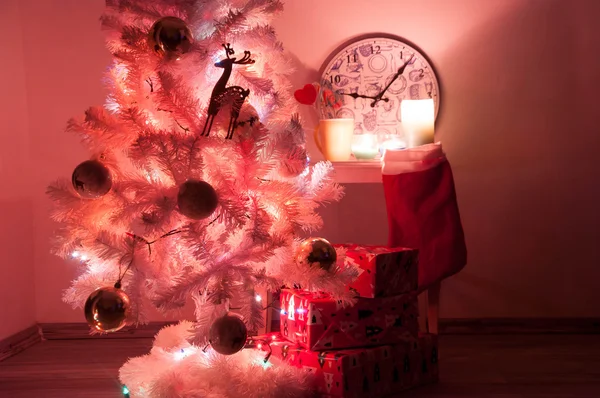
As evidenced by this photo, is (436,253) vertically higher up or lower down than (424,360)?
higher up

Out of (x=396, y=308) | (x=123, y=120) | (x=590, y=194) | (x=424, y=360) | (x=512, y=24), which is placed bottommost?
(x=424, y=360)

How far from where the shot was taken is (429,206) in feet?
8.07

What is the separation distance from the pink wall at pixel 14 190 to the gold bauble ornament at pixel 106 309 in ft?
3.49

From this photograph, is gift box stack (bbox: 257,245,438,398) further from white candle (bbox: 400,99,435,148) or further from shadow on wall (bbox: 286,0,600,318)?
shadow on wall (bbox: 286,0,600,318)

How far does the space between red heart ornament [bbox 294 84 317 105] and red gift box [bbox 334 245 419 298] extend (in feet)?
2.61

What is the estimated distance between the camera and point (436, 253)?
244 centimetres

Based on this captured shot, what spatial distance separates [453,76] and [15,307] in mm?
2001

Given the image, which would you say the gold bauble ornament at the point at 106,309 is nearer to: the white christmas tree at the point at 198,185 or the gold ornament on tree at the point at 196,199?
the white christmas tree at the point at 198,185

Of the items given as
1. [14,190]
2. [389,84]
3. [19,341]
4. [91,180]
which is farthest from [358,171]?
[19,341]

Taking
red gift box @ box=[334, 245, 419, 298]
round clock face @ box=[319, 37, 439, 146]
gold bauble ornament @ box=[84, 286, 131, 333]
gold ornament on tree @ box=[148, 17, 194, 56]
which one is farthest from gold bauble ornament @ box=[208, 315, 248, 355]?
round clock face @ box=[319, 37, 439, 146]

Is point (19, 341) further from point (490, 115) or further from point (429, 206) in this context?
point (490, 115)

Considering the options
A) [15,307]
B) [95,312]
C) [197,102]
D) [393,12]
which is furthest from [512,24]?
[15,307]

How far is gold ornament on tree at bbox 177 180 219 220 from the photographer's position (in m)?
1.66

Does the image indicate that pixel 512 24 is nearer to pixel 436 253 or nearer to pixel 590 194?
pixel 590 194
